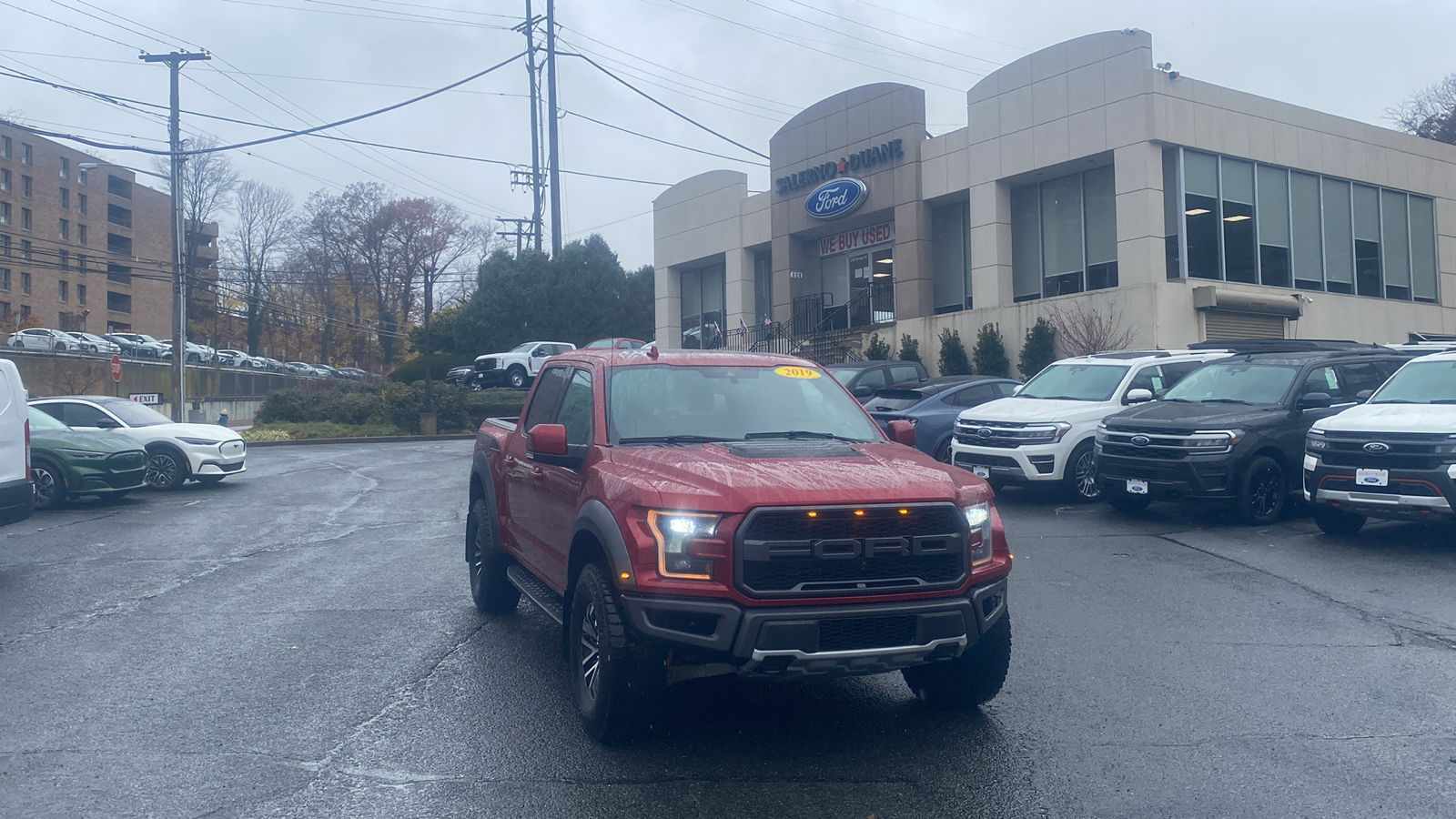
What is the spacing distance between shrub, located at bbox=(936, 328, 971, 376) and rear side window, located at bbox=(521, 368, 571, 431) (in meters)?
21.6

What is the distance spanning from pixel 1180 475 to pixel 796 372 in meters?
6.63

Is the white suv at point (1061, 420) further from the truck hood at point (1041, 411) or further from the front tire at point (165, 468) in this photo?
the front tire at point (165, 468)

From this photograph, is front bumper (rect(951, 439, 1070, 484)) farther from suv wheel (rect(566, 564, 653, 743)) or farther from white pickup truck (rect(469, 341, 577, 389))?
white pickup truck (rect(469, 341, 577, 389))

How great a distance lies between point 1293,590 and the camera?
8656mm

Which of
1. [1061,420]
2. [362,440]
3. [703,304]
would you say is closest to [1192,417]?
[1061,420]

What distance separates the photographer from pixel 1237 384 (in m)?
12.7

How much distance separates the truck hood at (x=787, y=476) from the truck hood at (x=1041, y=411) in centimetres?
844

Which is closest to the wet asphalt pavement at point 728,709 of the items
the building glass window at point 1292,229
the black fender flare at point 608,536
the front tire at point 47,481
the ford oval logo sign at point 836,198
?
the black fender flare at point 608,536

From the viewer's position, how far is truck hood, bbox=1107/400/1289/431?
11.6 meters

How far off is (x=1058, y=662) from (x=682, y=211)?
1358 inches

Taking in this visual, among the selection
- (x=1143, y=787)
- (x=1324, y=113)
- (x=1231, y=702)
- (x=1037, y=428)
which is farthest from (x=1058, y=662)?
(x=1324, y=113)

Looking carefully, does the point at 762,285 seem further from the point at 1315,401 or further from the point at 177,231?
the point at 1315,401

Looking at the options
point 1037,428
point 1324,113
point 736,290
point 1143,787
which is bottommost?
point 1143,787

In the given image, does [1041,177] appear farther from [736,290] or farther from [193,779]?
Answer: [193,779]
